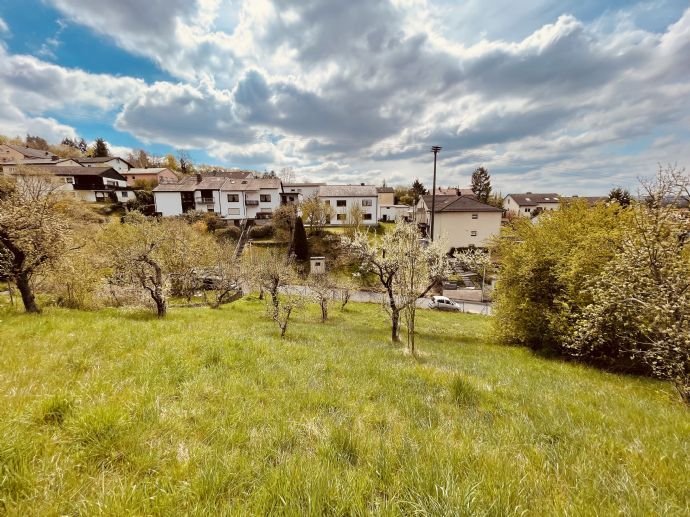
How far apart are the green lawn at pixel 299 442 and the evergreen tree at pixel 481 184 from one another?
272ft

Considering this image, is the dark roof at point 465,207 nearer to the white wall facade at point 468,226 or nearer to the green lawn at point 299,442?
the white wall facade at point 468,226

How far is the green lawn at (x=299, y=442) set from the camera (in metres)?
2.49

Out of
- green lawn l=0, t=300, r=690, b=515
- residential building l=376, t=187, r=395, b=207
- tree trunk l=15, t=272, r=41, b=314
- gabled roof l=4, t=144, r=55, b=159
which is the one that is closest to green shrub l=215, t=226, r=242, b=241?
tree trunk l=15, t=272, r=41, b=314

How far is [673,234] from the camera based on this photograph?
27.9 feet

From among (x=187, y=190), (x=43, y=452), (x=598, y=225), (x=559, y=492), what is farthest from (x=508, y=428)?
(x=187, y=190)

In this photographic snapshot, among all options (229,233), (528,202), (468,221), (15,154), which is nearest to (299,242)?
(229,233)

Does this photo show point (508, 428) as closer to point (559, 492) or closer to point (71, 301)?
point (559, 492)

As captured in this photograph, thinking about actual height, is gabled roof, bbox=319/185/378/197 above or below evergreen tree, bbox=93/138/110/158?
below

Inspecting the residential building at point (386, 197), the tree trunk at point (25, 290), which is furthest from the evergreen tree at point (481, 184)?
the tree trunk at point (25, 290)

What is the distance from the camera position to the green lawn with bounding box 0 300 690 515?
249 cm

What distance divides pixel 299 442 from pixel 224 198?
62.6 metres

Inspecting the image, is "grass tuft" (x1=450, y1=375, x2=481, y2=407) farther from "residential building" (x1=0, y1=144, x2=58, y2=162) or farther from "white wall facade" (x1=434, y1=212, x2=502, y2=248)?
"residential building" (x1=0, y1=144, x2=58, y2=162)

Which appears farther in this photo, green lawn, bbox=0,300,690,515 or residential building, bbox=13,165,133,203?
residential building, bbox=13,165,133,203

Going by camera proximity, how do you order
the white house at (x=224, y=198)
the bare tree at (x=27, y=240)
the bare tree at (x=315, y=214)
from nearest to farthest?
the bare tree at (x=27, y=240)
the bare tree at (x=315, y=214)
the white house at (x=224, y=198)
